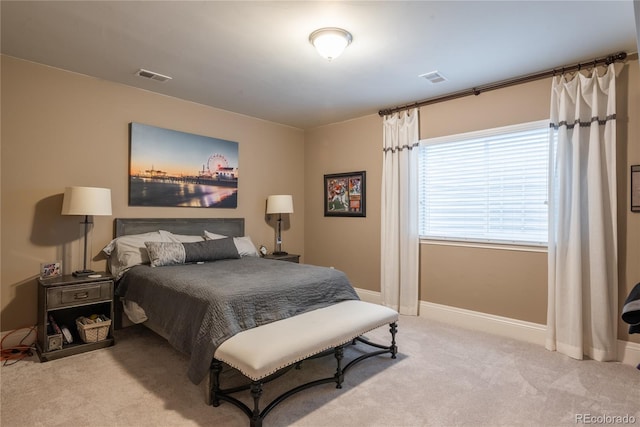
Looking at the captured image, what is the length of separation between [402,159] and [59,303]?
378 cm

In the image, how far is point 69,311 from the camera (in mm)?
3295

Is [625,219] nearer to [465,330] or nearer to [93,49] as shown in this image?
[465,330]

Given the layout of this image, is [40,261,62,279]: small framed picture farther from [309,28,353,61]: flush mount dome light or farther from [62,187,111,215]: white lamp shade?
[309,28,353,61]: flush mount dome light

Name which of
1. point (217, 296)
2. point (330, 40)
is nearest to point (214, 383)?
point (217, 296)

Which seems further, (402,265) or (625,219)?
(402,265)

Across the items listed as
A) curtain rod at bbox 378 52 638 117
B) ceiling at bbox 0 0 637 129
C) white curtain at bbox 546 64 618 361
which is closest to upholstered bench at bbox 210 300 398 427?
white curtain at bbox 546 64 618 361

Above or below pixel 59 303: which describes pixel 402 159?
above

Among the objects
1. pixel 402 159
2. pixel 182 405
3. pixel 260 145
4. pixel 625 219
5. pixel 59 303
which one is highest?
pixel 260 145

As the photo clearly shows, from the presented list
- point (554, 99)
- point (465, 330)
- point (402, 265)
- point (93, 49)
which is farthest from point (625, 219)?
point (93, 49)

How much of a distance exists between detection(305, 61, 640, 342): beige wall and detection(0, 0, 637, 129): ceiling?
333 mm

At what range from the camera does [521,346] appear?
323 cm

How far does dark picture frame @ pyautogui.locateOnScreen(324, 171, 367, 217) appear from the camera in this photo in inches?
191

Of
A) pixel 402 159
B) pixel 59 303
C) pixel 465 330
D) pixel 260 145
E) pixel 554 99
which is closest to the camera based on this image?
pixel 59 303

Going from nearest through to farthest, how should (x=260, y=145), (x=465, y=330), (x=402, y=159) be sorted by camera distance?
(x=465, y=330) → (x=402, y=159) → (x=260, y=145)
